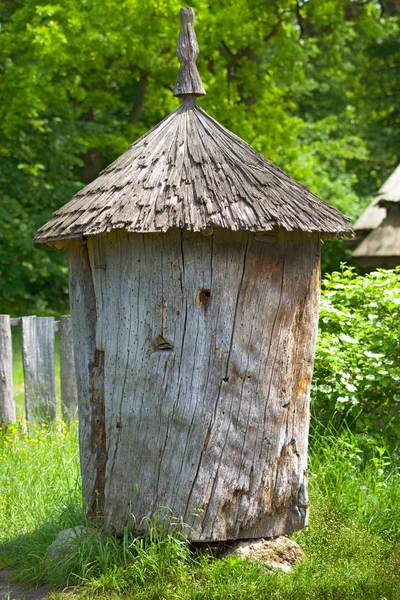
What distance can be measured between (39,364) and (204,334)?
394cm

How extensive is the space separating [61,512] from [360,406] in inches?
92.6

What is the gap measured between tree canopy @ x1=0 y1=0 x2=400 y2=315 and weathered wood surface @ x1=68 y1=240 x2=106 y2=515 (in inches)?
351

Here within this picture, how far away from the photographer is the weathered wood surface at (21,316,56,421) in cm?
749

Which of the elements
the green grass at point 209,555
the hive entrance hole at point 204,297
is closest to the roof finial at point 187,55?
the hive entrance hole at point 204,297

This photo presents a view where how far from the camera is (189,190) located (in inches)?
155

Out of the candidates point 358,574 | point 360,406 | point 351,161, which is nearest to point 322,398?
point 360,406

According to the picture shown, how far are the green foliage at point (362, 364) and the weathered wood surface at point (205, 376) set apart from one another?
1.46 m

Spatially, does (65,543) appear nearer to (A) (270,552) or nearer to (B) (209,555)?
(B) (209,555)

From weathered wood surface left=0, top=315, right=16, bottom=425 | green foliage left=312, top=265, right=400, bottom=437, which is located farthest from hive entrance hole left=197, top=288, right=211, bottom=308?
weathered wood surface left=0, top=315, right=16, bottom=425

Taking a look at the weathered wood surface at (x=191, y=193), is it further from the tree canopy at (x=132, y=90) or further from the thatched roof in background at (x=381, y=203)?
the tree canopy at (x=132, y=90)

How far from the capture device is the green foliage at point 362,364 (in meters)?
5.60

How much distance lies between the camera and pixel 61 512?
480cm

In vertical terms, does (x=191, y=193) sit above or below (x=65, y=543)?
above

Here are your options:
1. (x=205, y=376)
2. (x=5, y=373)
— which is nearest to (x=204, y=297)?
(x=205, y=376)
